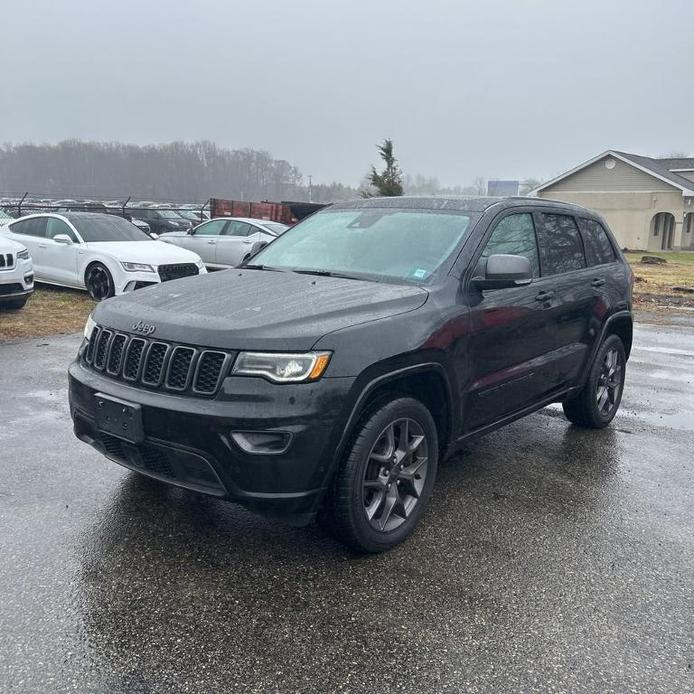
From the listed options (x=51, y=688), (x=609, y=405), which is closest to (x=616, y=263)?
(x=609, y=405)

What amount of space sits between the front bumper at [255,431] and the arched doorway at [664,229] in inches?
1676

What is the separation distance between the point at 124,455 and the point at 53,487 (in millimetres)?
1054

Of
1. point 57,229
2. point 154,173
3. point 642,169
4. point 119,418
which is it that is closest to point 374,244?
point 119,418

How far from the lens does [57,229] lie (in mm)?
12258

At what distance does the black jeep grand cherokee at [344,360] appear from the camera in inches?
119

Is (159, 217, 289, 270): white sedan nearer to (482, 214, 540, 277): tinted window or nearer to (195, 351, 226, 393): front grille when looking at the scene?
(482, 214, 540, 277): tinted window

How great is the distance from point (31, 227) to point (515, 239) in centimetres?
1089

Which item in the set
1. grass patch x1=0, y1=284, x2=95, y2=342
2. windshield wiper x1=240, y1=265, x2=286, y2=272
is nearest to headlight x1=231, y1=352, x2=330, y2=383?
windshield wiper x1=240, y1=265, x2=286, y2=272

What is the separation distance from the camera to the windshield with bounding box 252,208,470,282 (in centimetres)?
407

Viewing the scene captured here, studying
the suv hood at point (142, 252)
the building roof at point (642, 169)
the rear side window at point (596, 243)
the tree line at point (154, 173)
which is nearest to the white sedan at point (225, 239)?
the suv hood at point (142, 252)

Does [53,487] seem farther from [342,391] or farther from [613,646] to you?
[613,646]

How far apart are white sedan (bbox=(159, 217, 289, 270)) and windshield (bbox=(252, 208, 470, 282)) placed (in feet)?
37.1

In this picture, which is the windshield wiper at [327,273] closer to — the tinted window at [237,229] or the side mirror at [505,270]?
the side mirror at [505,270]

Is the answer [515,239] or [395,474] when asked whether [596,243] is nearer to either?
[515,239]
